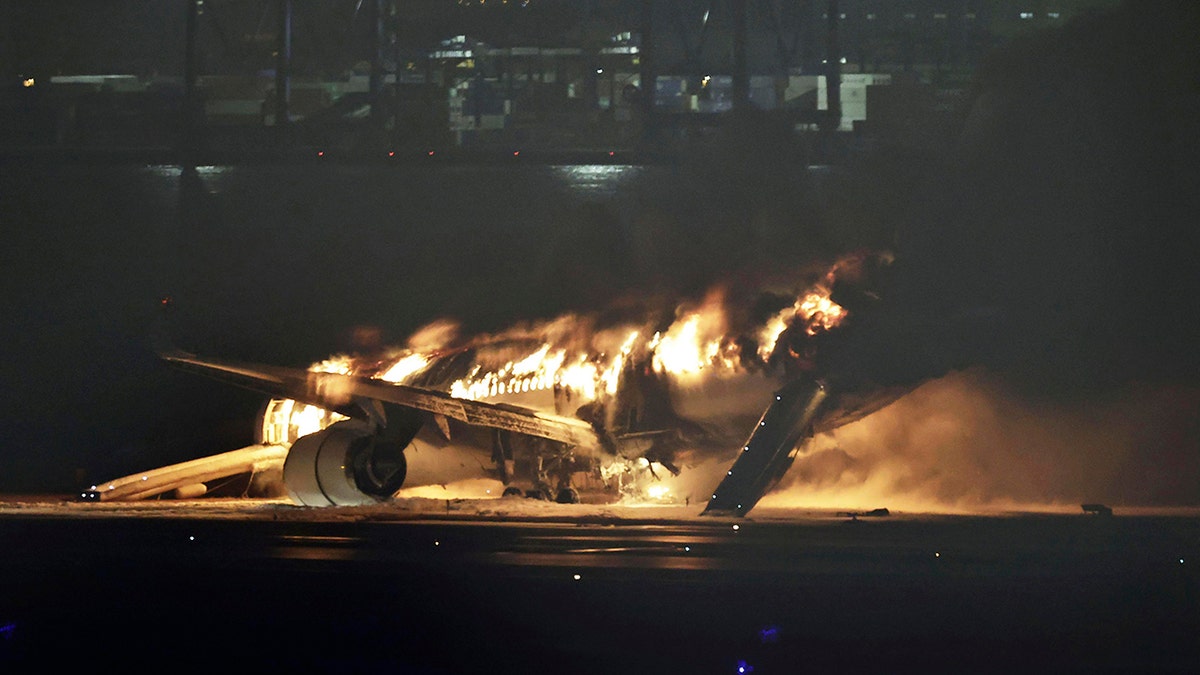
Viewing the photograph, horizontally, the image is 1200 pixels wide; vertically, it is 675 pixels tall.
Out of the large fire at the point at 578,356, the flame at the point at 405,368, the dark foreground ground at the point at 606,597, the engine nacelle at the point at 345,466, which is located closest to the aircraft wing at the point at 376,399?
the engine nacelle at the point at 345,466

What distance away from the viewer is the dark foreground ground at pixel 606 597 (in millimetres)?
13883

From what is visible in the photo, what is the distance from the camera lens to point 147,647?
46.7 ft

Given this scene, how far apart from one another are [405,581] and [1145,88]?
2520cm

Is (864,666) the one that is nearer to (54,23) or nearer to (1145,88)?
(1145,88)

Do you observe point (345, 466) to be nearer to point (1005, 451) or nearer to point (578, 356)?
point (578, 356)

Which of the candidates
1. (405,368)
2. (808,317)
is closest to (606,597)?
(808,317)

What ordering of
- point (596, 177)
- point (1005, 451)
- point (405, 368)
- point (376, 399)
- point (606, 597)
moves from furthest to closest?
point (596, 177) → point (405, 368) → point (1005, 451) → point (376, 399) → point (606, 597)

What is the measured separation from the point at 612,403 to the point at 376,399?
20.4 ft

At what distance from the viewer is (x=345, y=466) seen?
104 ft

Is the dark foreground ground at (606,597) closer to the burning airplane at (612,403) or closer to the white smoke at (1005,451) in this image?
the burning airplane at (612,403)

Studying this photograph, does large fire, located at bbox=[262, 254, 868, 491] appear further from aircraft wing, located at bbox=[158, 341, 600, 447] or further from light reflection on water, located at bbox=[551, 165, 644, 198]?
light reflection on water, located at bbox=[551, 165, 644, 198]

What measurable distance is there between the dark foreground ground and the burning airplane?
4.03 m

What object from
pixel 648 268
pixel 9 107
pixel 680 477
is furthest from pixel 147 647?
pixel 9 107

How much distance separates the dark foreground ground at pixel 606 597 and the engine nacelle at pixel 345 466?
430 cm
